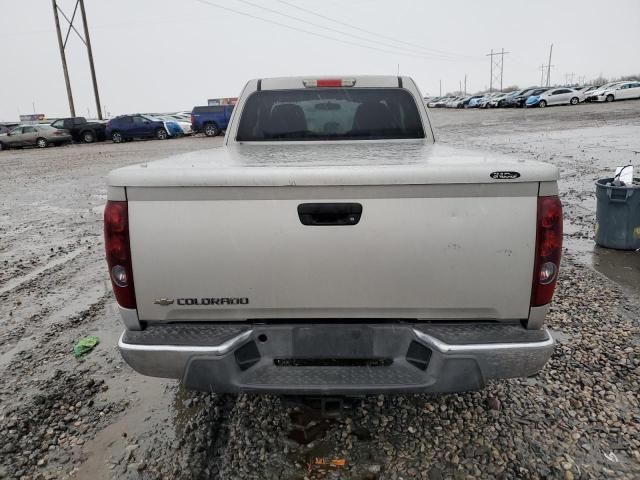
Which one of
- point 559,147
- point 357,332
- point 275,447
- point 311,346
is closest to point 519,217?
point 357,332

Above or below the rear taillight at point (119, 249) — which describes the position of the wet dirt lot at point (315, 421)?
below

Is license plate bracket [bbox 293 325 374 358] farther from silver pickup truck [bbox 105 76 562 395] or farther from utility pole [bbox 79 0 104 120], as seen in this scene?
utility pole [bbox 79 0 104 120]

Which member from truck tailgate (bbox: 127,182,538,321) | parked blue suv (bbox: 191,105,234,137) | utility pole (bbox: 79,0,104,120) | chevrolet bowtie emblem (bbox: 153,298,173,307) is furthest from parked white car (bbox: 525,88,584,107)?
chevrolet bowtie emblem (bbox: 153,298,173,307)

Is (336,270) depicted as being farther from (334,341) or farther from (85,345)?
(85,345)

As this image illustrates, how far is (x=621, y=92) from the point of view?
42.4 meters

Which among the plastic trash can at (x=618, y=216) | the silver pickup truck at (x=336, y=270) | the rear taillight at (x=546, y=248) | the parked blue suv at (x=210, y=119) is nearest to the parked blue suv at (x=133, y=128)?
the parked blue suv at (x=210, y=119)

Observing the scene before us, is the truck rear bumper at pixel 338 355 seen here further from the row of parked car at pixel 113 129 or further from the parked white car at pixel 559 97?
the parked white car at pixel 559 97

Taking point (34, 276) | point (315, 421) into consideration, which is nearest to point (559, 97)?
point (34, 276)

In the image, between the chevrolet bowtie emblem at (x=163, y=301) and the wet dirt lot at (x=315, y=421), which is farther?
the wet dirt lot at (x=315, y=421)

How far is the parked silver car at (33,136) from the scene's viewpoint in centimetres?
2961

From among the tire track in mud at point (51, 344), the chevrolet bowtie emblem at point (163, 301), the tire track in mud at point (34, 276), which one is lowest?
the tire track in mud at point (51, 344)

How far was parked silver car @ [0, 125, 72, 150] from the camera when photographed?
29.6 metres

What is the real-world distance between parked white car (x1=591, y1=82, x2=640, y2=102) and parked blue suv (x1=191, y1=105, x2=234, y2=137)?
3449 cm

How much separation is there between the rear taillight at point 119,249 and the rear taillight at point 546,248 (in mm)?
1855
